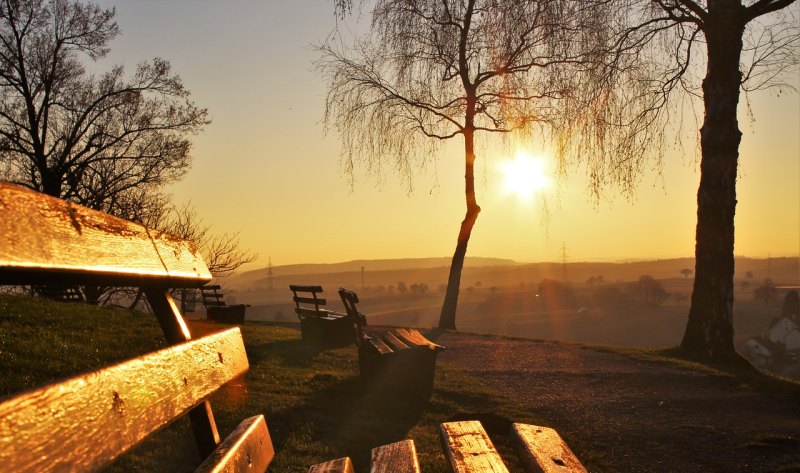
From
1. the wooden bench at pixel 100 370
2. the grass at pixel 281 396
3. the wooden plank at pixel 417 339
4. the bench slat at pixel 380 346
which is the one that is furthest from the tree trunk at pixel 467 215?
the wooden bench at pixel 100 370

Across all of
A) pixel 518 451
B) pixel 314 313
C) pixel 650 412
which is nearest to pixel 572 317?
pixel 314 313

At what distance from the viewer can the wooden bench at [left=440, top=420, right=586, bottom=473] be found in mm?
2445

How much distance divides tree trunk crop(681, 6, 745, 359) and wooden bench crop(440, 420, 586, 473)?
10359 millimetres

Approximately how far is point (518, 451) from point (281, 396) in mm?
5376

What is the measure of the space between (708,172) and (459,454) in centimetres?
1098

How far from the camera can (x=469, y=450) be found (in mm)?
2764

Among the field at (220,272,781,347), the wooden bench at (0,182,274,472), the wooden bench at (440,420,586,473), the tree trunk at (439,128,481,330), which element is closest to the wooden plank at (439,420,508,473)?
the wooden bench at (440,420,586,473)

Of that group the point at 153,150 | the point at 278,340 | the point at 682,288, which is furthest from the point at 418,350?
the point at 682,288

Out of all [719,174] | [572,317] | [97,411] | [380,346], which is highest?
[719,174]

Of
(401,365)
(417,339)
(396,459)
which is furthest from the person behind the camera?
(417,339)

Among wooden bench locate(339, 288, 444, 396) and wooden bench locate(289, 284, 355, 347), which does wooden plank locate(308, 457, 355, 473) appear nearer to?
wooden bench locate(339, 288, 444, 396)

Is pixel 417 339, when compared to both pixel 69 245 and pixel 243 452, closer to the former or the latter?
pixel 243 452

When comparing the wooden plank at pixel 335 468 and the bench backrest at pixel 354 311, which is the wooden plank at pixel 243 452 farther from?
the bench backrest at pixel 354 311

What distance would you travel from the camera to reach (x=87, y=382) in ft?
3.69
